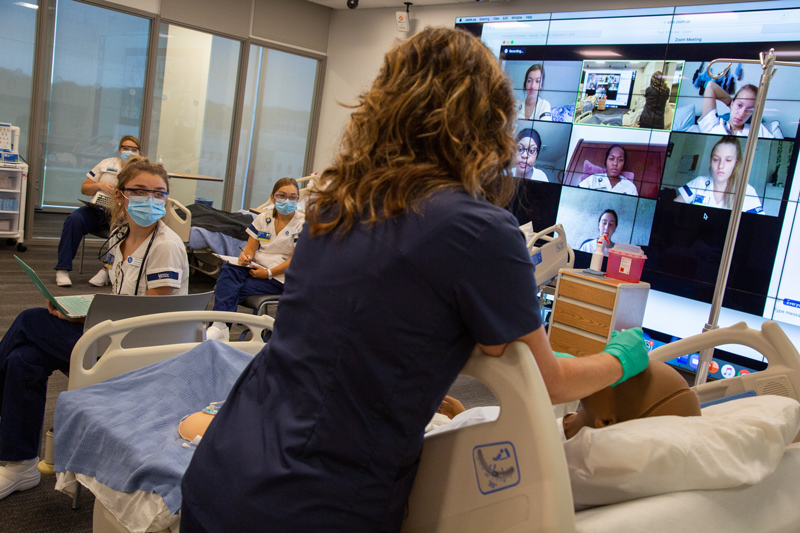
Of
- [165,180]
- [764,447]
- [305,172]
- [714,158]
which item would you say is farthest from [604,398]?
[305,172]

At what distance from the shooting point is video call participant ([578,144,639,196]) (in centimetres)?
513

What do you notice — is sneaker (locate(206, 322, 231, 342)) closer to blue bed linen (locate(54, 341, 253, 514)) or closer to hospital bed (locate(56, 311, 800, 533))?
blue bed linen (locate(54, 341, 253, 514))

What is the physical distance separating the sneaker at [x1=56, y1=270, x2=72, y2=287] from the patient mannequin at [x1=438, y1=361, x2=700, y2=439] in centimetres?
463

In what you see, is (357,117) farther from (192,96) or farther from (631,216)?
(192,96)

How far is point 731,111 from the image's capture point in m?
4.54

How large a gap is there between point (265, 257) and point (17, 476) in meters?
2.08

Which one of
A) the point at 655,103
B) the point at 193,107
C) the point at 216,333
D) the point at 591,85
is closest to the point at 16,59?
the point at 193,107

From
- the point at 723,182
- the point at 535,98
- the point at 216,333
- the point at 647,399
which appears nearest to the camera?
the point at 647,399

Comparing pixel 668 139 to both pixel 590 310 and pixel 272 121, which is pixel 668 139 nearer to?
pixel 590 310

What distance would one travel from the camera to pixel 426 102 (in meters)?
0.94

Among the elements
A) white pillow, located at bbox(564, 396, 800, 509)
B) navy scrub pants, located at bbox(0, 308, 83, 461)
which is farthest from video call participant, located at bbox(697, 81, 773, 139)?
navy scrub pants, located at bbox(0, 308, 83, 461)

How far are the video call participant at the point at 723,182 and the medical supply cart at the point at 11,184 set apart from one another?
5.73m

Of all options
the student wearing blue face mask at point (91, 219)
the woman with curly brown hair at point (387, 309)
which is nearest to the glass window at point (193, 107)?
the student wearing blue face mask at point (91, 219)

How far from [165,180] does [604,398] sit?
2.06 m
